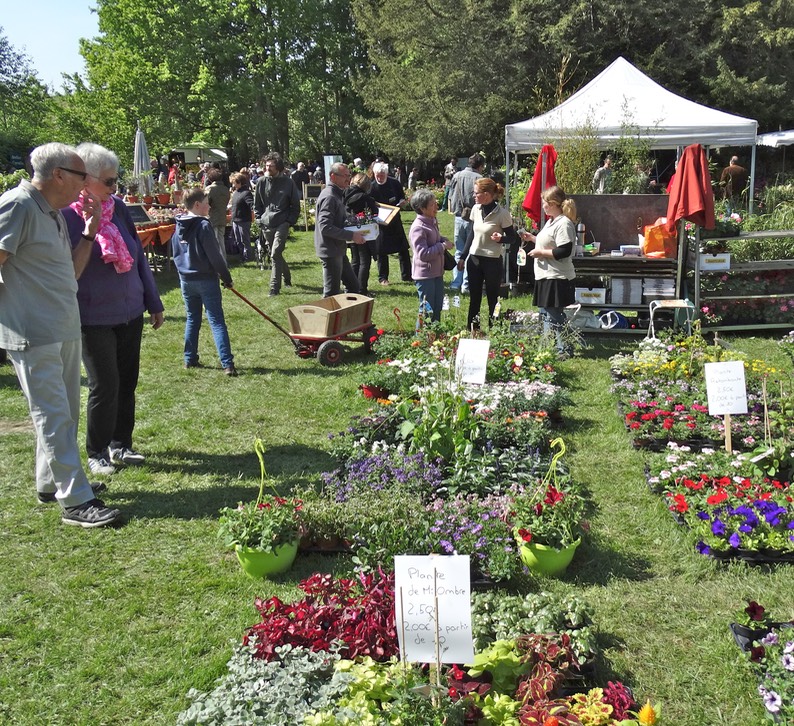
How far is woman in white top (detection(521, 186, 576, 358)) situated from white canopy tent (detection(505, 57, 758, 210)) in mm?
4401

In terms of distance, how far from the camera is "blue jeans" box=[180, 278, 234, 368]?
7.39 metres

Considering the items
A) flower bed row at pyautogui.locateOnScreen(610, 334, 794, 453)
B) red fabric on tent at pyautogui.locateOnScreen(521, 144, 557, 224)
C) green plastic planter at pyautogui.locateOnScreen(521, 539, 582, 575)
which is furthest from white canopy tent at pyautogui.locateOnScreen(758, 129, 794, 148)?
green plastic planter at pyautogui.locateOnScreen(521, 539, 582, 575)

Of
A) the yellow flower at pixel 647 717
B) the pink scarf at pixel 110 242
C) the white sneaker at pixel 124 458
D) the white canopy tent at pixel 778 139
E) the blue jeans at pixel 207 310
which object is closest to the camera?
the yellow flower at pixel 647 717

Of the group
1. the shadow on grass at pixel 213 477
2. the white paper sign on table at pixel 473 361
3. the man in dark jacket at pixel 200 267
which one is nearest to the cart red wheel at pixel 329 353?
the man in dark jacket at pixel 200 267

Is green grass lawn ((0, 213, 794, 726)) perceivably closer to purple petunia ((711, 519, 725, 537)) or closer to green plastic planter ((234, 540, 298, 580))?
green plastic planter ((234, 540, 298, 580))

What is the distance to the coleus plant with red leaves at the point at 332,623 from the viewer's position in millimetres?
3055

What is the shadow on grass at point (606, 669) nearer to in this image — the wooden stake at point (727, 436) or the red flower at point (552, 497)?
the red flower at point (552, 497)

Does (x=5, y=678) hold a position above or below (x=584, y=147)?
below

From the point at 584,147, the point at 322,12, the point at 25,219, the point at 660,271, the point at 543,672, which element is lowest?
the point at 543,672

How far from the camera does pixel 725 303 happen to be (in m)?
9.02

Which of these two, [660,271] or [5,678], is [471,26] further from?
[5,678]

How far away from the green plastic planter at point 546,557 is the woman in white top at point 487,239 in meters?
4.24

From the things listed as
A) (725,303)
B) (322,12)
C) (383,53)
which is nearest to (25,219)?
(725,303)

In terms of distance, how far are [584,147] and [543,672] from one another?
9.94 meters
